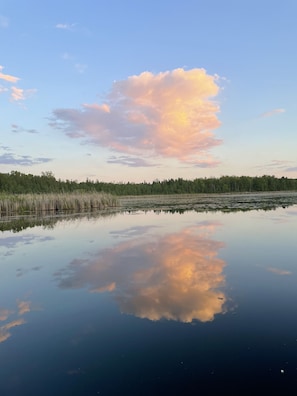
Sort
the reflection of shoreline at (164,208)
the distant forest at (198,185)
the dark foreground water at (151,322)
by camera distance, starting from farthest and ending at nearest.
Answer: the distant forest at (198,185) < the reflection of shoreline at (164,208) < the dark foreground water at (151,322)

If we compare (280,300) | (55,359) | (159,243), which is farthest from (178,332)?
(159,243)

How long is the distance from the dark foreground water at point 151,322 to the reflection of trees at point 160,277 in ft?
0.06

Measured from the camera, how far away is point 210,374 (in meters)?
2.37

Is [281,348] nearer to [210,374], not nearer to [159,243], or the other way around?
[210,374]

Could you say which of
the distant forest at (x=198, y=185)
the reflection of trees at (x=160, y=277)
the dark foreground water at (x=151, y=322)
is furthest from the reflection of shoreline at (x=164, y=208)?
the distant forest at (x=198, y=185)

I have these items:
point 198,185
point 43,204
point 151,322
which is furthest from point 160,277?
point 198,185

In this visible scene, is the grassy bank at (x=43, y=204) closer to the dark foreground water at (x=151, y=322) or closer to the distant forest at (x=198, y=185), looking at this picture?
the dark foreground water at (x=151, y=322)

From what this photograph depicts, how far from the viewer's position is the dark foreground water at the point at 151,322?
92.6 inches

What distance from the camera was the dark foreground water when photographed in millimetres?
2352

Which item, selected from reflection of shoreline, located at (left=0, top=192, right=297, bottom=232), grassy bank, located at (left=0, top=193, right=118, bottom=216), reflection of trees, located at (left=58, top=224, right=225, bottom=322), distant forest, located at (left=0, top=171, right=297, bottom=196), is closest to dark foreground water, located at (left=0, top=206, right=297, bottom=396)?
reflection of trees, located at (left=58, top=224, right=225, bottom=322)

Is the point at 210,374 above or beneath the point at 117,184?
beneath

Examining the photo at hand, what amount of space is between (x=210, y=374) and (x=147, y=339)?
2.44 ft

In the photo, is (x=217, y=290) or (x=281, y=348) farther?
(x=217, y=290)

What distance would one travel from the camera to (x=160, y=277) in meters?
5.00
